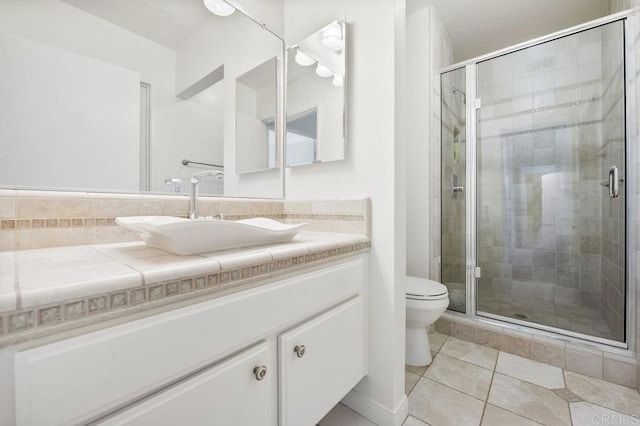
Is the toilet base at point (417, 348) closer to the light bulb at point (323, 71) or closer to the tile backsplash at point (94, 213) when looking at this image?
the tile backsplash at point (94, 213)

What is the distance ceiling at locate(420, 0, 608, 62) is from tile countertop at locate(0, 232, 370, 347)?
2.35 metres

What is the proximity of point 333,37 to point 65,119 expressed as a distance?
44.3 inches

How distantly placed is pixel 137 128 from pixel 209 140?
313 millimetres

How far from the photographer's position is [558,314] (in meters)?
1.94

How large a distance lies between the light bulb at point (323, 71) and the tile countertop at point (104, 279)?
36.9 inches

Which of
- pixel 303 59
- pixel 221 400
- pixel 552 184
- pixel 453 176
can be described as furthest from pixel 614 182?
pixel 221 400

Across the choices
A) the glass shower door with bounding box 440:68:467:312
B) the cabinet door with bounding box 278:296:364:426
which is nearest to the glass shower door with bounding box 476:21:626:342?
the glass shower door with bounding box 440:68:467:312

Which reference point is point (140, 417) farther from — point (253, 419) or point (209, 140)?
point (209, 140)

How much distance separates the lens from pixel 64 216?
2.83ft

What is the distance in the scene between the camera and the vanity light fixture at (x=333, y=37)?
128cm

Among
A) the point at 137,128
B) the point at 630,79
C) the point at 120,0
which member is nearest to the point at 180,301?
the point at 137,128

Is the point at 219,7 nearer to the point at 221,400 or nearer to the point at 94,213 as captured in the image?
the point at 94,213

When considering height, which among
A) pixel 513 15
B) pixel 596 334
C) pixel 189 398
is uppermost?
pixel 513 15

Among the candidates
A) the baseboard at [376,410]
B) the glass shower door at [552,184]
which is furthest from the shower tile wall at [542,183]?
the baseboard at [376,410]
